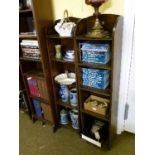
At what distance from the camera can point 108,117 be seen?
1.51 meters

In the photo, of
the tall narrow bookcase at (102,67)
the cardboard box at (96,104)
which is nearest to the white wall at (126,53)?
the tall narrow bookcase at (102,67)

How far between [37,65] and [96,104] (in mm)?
925

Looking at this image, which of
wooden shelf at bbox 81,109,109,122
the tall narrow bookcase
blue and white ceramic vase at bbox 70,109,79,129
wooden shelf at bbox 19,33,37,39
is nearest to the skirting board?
the tall narrow bookcase

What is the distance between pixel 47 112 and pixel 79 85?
0.66 m

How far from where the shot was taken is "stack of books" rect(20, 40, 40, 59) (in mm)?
1623

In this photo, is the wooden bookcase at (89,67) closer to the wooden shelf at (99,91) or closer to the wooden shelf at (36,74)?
the wooden shelf at (99,91)

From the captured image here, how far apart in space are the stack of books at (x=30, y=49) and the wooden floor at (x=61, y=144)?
951mm

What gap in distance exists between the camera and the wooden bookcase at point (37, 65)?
146cm

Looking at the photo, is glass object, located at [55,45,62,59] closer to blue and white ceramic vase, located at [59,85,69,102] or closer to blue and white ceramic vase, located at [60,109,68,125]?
blue and white ceramic vase, located at [59,85,69,102]

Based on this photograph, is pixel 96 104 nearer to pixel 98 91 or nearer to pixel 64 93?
pixel 98 91

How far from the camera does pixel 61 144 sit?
1.76 metres

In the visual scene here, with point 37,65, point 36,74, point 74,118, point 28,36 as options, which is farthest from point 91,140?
point 28,36

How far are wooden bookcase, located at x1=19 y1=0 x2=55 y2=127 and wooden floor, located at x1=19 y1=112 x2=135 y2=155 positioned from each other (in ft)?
0.53
